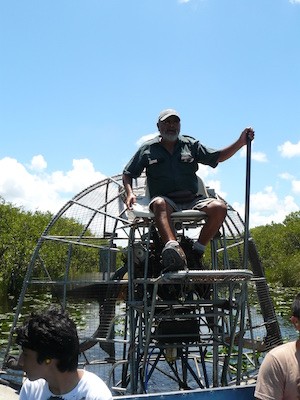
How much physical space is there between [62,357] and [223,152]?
360 cm

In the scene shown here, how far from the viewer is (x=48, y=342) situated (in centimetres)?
235

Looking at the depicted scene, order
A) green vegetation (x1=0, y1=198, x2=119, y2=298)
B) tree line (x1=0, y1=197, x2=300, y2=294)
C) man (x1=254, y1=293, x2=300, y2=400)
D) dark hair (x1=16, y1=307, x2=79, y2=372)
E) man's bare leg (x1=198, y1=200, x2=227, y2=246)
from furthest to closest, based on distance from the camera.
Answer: tree line (x1=0, y1=197, x2=300, y2=294) → green vegetation (x1=0, y1=198, x2=119, y2=298) → man's bare leg (x1=198, y1=200, x2=227, y2=246) → man (x1=254, y1=293, x2=300, y2=400) → dark hair (x1=16, y1=307, x2=79, y2=372)

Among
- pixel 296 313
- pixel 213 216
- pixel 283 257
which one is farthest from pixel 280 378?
pixel 283 257

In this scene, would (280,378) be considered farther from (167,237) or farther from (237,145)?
(237,145)

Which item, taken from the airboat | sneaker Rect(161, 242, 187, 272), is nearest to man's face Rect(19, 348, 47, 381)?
the airboat

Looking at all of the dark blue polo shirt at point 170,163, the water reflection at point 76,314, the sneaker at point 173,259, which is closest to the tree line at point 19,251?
the water reflection at point 76,314

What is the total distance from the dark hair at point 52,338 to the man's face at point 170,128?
10.9 feet

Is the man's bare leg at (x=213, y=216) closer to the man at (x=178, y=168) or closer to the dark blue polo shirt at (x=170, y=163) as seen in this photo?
the man at (x=178, y=168)

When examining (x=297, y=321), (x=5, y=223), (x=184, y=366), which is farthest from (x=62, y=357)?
(x=5, y=223)

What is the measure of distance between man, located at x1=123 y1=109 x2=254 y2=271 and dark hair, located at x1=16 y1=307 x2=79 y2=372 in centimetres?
276

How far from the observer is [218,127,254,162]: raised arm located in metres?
5.19

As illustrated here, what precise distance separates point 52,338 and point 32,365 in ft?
0.50

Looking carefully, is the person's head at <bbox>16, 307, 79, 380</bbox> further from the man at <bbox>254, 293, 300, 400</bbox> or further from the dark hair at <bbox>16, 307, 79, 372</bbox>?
the man at <bbox>254, 293, 300, 400</bbox>

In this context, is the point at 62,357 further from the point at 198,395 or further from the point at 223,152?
the point at 223,152
